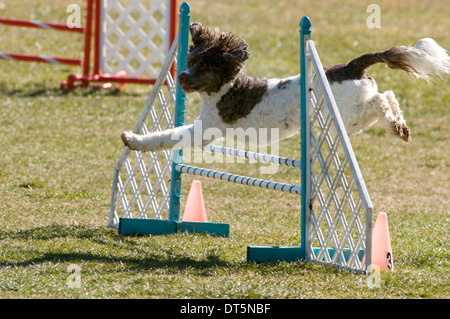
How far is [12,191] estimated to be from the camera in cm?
704

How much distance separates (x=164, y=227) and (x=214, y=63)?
1530mm

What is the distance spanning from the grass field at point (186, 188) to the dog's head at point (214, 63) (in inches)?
48.4

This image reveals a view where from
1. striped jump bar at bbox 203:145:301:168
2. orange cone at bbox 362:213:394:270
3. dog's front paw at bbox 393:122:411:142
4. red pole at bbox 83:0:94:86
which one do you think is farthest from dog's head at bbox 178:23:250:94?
red pole at bbox 83:0:94:86

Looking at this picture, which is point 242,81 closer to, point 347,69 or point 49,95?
point 347,69

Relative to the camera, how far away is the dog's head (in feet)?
15.9

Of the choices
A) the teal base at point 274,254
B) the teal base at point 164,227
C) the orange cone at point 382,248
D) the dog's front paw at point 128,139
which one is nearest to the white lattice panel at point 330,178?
the teal base at point 274,254

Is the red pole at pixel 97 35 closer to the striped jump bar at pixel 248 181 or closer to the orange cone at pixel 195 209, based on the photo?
the orange cone at pixel 195 209

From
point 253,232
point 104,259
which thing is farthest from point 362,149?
point 104,259

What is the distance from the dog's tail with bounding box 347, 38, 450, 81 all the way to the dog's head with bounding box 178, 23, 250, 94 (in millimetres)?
799

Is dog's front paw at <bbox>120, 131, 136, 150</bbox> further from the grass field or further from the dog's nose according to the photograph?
the grass field

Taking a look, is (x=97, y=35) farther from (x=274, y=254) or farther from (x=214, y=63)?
(x=274, y=254)

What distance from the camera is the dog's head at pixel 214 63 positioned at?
15.9ft
